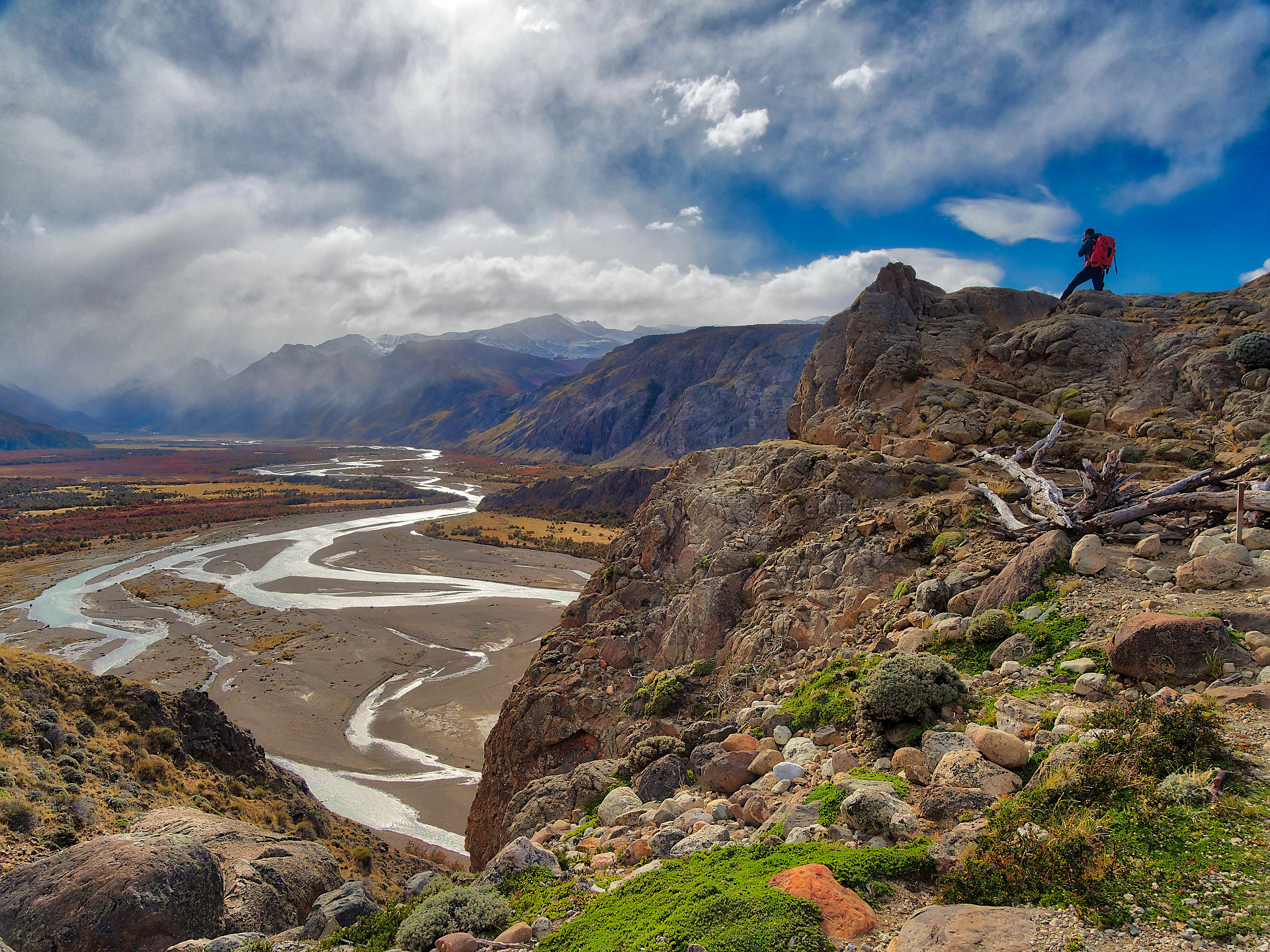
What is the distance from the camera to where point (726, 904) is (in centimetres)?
503

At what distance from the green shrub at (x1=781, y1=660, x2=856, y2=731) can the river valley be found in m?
19.3

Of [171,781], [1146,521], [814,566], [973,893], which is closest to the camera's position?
[973,893]

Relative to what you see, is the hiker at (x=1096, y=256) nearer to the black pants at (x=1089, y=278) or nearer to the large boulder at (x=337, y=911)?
the black pants at (x=1089, y=278)

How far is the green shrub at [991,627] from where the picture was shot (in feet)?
29.2

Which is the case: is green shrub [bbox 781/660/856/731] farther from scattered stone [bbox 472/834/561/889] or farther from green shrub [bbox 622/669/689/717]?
green shrub [bbox 622/669/689/717]

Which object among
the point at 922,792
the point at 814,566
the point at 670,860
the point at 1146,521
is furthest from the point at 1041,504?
the point at 670,860

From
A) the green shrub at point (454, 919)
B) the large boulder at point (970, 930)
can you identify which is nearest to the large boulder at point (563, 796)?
the green shrub at point (454, 919)

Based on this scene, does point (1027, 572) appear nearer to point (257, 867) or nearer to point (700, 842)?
point (700, 842)

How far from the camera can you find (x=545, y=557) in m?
74.1

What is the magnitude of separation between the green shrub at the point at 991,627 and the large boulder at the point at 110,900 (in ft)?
41.0

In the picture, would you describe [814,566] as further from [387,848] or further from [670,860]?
[387,848]

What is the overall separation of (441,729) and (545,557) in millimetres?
42544

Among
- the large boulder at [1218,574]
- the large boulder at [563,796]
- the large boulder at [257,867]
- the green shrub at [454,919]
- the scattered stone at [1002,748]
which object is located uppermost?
the large boulder at [1218,574]

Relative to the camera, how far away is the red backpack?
2394 cm
